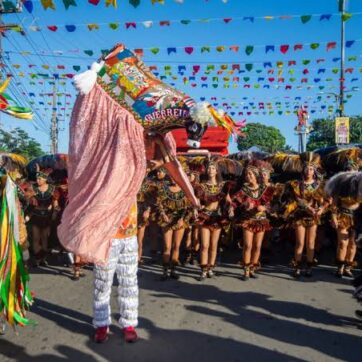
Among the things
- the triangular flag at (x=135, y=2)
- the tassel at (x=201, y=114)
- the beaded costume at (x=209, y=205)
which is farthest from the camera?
the beaded costume at (x=209, y=205)

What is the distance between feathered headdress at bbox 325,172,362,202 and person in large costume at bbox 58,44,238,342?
5.18ft

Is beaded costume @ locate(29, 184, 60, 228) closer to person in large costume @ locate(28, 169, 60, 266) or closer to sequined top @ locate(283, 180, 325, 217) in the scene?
person in large costume @ locate(28, 169, 60, 266)

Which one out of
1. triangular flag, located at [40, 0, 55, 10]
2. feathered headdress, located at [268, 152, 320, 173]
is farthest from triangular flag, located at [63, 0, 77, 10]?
feathered headdress, located at [268, 152, 320, 173]

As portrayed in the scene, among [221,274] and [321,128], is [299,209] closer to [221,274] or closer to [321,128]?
[221,274]

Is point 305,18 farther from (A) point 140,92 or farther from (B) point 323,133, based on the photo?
(B) point 323,133

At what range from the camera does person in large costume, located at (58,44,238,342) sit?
296cm

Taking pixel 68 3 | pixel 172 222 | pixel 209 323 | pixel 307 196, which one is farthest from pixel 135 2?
pixel 209 323

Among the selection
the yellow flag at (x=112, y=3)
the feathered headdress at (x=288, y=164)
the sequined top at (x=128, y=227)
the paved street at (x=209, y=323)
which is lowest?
the paved street at (x=209, y=323)

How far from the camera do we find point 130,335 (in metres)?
3.80

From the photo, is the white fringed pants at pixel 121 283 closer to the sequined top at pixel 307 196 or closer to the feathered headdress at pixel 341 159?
the sequined top at pixel 307 196

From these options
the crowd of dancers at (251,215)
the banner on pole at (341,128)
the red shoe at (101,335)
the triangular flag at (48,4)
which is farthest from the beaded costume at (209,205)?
the banner on pole at (341,128)

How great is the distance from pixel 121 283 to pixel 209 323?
1096 mm

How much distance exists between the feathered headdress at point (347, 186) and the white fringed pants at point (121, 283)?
2034mm

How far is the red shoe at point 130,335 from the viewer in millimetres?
3785
